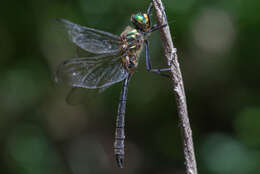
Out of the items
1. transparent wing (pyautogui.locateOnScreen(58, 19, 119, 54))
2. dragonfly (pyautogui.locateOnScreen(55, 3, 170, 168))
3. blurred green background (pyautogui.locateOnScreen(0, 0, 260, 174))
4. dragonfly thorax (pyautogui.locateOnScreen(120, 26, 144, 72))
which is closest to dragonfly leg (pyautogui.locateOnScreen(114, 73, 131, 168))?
dragonfly (pyautogui.locateOnScreen(55, 3, 170, 168))

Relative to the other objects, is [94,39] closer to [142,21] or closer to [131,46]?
[131,46]

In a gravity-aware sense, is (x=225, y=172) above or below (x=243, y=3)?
below

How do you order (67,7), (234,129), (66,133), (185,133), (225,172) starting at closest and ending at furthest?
1. (185,133)
2. (225,172)
3. (234,129)
4. (67,7)
5. (66,133)

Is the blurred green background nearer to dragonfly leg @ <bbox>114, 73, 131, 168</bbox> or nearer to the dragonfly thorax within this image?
the dragonfly thorax

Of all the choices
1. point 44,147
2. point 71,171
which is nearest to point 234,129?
point 71,171

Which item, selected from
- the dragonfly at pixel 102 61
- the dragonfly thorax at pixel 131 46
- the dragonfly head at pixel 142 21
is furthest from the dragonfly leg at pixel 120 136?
the dragonfly head at pixel 142 21

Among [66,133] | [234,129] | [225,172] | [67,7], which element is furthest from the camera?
[66,133]

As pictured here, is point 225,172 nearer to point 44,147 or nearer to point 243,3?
point 243,3
